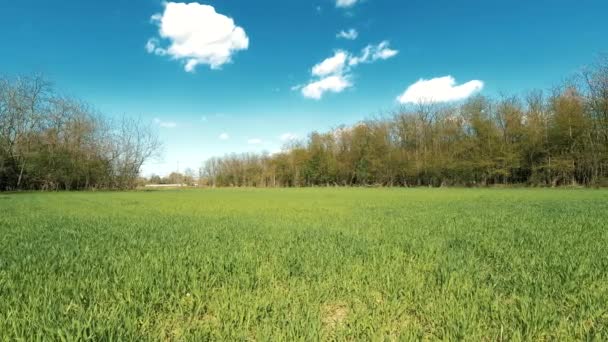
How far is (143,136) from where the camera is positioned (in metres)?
68.8

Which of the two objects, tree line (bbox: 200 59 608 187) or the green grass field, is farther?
tree line (bbox: 200 59 608 187)

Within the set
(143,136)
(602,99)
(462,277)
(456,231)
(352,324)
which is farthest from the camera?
(143,136)

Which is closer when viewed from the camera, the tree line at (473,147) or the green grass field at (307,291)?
the green grass field at (307,291)

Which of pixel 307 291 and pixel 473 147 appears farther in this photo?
pixel 473 147

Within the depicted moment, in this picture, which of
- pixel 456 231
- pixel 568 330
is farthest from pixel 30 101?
pixel 568 330

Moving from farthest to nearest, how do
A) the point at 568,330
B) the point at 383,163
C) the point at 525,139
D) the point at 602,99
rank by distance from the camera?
the point at 383,163 → the point at 525,139 → the point at 602,99 → the point at 568,330

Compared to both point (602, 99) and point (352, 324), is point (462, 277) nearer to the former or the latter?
point (352, 324)

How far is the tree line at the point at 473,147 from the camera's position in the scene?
5016cm

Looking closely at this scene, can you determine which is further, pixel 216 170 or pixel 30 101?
pixel 216 170

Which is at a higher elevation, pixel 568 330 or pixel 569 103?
pixel 569 103

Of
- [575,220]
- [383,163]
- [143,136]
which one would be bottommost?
[575,220]

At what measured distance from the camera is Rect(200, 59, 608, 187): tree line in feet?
165

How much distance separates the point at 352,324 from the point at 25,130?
210ft

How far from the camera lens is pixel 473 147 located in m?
62.5
